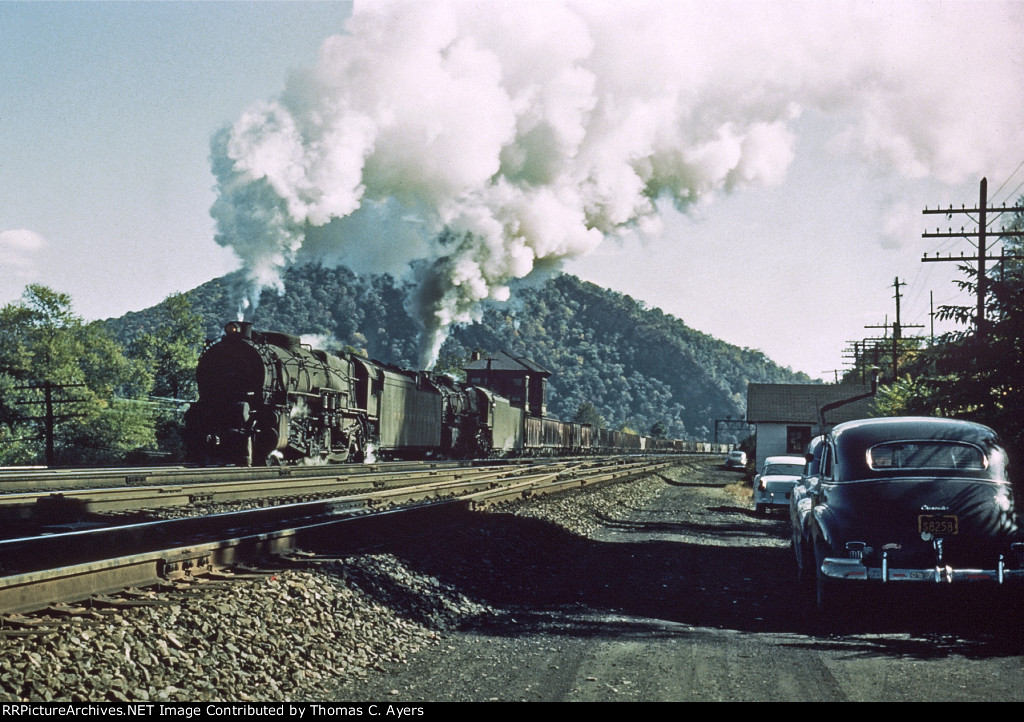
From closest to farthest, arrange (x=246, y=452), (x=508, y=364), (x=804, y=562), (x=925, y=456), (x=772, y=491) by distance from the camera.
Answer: (x=925, y=456) → (x=804, y=562) → (x=772, y=491) → (x=246, y=452) → (x=508, y=364)

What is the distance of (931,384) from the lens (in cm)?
1368

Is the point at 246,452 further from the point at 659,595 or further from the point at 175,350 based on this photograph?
the point at 175,350

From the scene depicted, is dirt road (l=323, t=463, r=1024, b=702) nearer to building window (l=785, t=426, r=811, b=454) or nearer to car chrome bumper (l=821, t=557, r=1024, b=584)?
car chrome bumper (l=821, t=557, r=1024, b=584)

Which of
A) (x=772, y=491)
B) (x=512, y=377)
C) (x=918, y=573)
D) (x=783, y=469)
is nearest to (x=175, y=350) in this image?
(x=512, y=377)

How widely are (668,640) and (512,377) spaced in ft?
318

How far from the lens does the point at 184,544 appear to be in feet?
32.2

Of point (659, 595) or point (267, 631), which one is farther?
point (659, 595)

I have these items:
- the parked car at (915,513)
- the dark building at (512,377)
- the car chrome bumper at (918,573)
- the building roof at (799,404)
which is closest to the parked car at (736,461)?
the building roof at (799,404)

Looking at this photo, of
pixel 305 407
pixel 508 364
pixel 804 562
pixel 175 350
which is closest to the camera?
pixel 804 562

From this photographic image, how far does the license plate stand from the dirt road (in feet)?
2.67

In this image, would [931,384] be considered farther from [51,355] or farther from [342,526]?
[51,355]
